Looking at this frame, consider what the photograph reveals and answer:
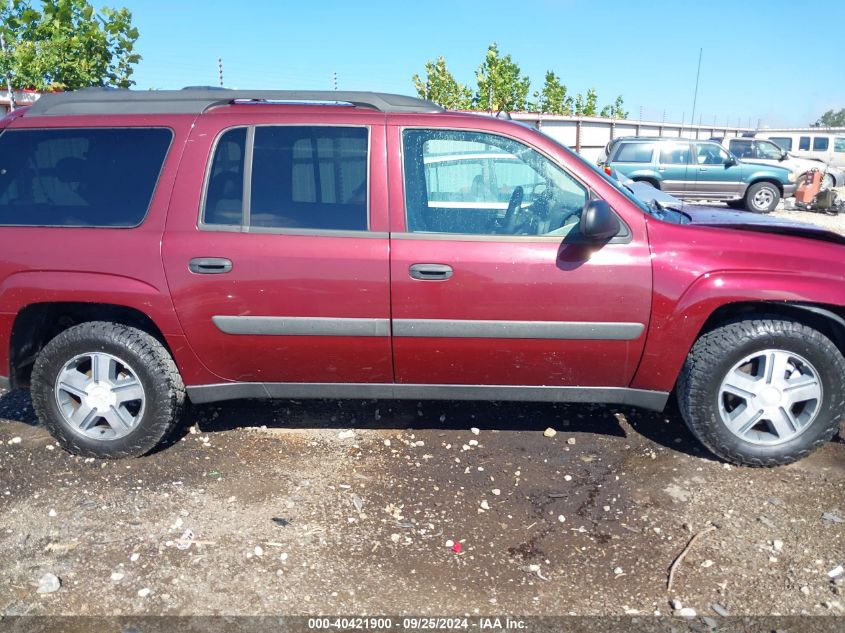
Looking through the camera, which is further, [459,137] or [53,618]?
[459,137]

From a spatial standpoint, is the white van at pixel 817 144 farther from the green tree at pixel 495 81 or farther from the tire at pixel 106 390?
the tire at pixel 106 390

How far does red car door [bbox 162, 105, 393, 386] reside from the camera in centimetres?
333

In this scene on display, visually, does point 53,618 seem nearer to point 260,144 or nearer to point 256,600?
point 256,600

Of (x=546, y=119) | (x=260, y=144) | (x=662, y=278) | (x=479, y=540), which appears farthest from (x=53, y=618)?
(x=546, y=119)

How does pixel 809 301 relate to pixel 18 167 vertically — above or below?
below

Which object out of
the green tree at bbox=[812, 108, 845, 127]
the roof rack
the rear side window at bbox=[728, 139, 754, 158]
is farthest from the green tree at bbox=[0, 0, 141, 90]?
the green tree at bbox=[812, 108, 845, 127]

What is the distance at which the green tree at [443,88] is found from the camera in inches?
984

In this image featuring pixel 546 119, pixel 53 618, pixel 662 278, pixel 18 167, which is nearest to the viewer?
pixel 53 618

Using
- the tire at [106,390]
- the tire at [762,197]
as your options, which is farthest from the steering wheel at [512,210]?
the tire at [762,197]

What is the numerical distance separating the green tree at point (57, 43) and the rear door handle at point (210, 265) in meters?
9.25

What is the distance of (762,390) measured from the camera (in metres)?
3.44

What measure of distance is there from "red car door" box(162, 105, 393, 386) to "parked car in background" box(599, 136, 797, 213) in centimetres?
1270

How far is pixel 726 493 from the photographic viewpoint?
332 centimetres

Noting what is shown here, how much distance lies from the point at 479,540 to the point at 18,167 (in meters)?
3.03
